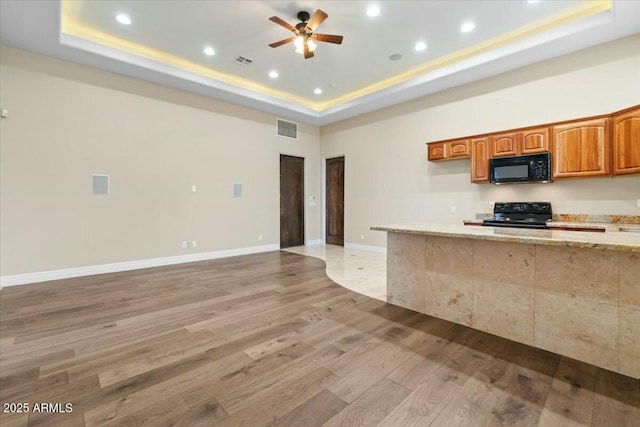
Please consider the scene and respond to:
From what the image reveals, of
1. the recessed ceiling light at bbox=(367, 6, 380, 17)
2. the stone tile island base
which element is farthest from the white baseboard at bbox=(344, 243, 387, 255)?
the recessed ceiling light at bbox=(367, 6, 380, 17)

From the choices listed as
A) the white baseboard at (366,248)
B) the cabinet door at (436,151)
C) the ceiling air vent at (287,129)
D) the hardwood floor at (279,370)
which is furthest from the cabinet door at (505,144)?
the ceiling air vent at (287,129)

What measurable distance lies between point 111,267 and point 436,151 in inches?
239

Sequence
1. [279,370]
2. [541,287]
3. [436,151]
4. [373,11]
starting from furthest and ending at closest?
[436,151]
[373,11]
[541,287]
[279,370]

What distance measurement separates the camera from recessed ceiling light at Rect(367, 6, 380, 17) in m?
3.52

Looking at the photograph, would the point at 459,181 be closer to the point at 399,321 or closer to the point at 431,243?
the point at 431,243

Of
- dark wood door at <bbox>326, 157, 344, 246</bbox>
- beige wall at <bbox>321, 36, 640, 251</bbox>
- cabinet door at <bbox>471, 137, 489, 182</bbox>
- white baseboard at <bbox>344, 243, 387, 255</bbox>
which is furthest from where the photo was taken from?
dark wood door at <bbox>326, 157, 344, 246</bbox>

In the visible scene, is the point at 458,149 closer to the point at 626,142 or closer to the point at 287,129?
the point at 626,142

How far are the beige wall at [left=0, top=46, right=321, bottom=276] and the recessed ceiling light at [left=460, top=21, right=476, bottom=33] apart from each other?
172 inches

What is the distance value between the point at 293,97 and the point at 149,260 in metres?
4.58

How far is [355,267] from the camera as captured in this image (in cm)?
512

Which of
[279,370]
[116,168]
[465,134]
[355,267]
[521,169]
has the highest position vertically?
[465,134]

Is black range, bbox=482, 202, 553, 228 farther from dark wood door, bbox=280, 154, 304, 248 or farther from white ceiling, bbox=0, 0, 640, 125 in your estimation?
dark wood door, bbox=280, 154, 304, 248

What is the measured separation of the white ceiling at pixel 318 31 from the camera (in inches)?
136

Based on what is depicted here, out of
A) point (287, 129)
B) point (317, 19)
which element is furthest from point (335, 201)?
point (317, 19)
